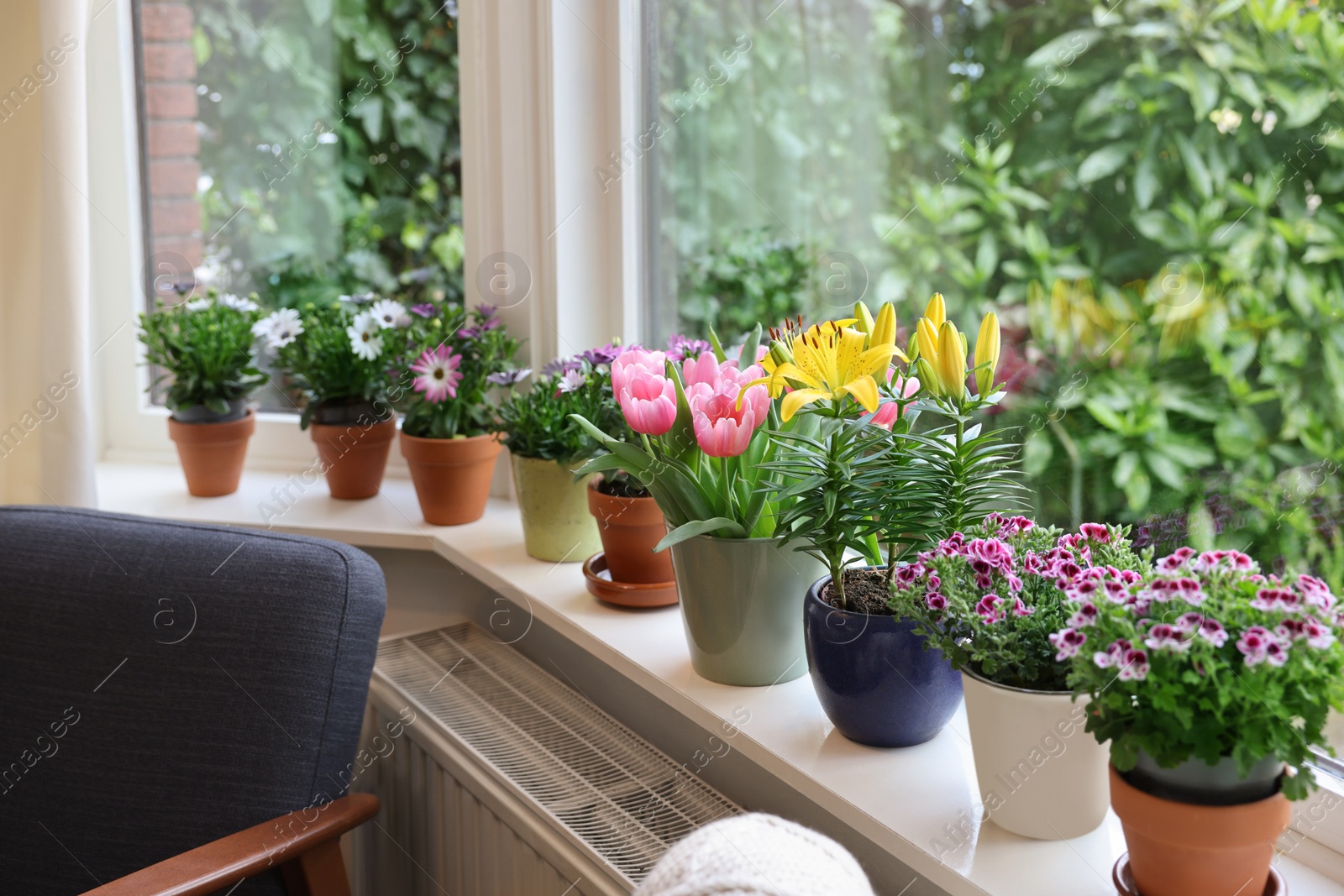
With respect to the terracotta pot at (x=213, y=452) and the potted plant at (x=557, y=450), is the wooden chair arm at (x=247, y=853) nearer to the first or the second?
the potted plant at (x=557, y=450)

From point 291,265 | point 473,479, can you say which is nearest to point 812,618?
point 473,479

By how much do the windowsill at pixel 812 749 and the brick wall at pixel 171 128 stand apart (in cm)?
65

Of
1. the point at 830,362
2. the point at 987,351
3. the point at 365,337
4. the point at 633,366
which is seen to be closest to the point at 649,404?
the point at 633,366

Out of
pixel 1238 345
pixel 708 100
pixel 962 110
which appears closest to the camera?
pixel 1238 345

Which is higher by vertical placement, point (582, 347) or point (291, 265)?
point (291, 265)

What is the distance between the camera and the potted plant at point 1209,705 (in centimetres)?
61

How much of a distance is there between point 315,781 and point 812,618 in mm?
670

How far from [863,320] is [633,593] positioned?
1.62 ft

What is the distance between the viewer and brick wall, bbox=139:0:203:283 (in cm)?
184

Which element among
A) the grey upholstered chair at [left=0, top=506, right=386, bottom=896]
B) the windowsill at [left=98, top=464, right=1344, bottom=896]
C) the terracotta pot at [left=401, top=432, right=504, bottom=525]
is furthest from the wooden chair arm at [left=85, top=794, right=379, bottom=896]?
the terracotta pot at [left=401, top=432, right=504, bottom=525]

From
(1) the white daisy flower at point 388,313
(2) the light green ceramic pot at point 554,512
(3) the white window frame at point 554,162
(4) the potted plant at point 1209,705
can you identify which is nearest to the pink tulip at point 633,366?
(2) the light green ceramic pot at point 554,512

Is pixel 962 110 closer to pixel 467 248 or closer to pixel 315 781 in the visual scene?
pixel 467 248

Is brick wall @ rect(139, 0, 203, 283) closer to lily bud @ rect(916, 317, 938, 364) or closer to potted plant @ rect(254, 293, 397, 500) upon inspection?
potted plant @ rect(254, 293, 397, 500)

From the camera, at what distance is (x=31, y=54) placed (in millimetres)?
1499
